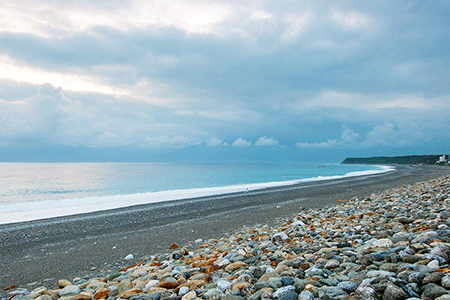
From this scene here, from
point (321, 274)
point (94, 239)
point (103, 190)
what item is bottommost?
point (94, 239)

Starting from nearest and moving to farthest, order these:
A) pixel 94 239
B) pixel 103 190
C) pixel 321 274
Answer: pixel 321 274 < pixel 94 239 < pixel 103 190

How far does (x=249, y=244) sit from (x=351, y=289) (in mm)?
3582

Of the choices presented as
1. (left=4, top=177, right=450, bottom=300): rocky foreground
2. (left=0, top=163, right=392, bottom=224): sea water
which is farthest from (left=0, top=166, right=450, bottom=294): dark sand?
(left=0, top=163, right=392, bottom=224): sea water

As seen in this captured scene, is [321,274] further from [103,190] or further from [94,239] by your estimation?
[103,190]

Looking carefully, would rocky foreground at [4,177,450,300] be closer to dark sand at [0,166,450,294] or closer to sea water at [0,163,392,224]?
dark sand at [0,166,450,294]

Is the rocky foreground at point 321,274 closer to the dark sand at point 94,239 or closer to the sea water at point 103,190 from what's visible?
the dark sand at point 94,239

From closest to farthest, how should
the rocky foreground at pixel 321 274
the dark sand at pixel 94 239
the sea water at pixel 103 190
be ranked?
1. the rocky foreground at pixel 321 274
2. the dark sand at pixel 94 239
3. the sea water at pixel 103 190

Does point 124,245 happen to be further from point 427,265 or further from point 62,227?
point 427,265

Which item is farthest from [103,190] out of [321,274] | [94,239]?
[321,274]

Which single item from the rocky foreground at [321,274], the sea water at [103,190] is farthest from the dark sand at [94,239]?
the sea water at [103,190]

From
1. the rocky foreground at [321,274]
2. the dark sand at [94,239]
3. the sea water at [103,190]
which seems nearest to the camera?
the rocky foreground at [321,274]

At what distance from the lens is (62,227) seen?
11.8 m

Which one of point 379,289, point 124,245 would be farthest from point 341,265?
point 124,245

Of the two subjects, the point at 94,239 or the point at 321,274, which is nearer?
the point at 321,274
